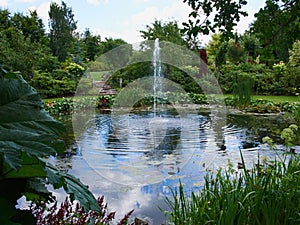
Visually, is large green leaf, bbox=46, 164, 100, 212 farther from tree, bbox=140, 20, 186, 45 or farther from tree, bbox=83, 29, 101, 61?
tree, bbox=83, 29, 101, 61

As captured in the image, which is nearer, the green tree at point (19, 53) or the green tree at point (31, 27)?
the green tree at point (19, 53)

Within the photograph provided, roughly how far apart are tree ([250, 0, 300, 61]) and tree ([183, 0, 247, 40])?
7.1 inches

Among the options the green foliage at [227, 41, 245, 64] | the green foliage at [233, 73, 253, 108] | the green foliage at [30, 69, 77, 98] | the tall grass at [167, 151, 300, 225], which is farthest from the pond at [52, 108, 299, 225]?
the green foliage at [227, 41, 245, 64]

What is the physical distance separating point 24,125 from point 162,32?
1361 cm

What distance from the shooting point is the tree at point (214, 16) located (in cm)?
192

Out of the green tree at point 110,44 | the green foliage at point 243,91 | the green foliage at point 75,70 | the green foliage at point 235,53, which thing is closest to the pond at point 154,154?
the green foliage at point 243,91

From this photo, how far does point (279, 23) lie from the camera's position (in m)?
2.11

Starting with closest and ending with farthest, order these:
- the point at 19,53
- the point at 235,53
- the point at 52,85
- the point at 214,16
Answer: the point at 214,16
the point at 19,53
the point at 52,85
the point at 235,53

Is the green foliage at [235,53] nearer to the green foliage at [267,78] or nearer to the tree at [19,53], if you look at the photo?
the green foliage at [267,78]

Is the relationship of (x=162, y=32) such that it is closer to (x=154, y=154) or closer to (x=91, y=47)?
(x=91, y=47)

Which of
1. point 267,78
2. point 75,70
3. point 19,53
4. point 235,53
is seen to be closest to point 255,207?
point 19,53

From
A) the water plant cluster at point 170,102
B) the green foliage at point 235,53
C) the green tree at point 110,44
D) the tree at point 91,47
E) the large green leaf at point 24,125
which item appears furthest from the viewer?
the tree at point 91,47

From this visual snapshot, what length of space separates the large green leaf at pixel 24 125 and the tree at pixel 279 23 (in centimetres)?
180

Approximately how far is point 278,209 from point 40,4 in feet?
67.4
